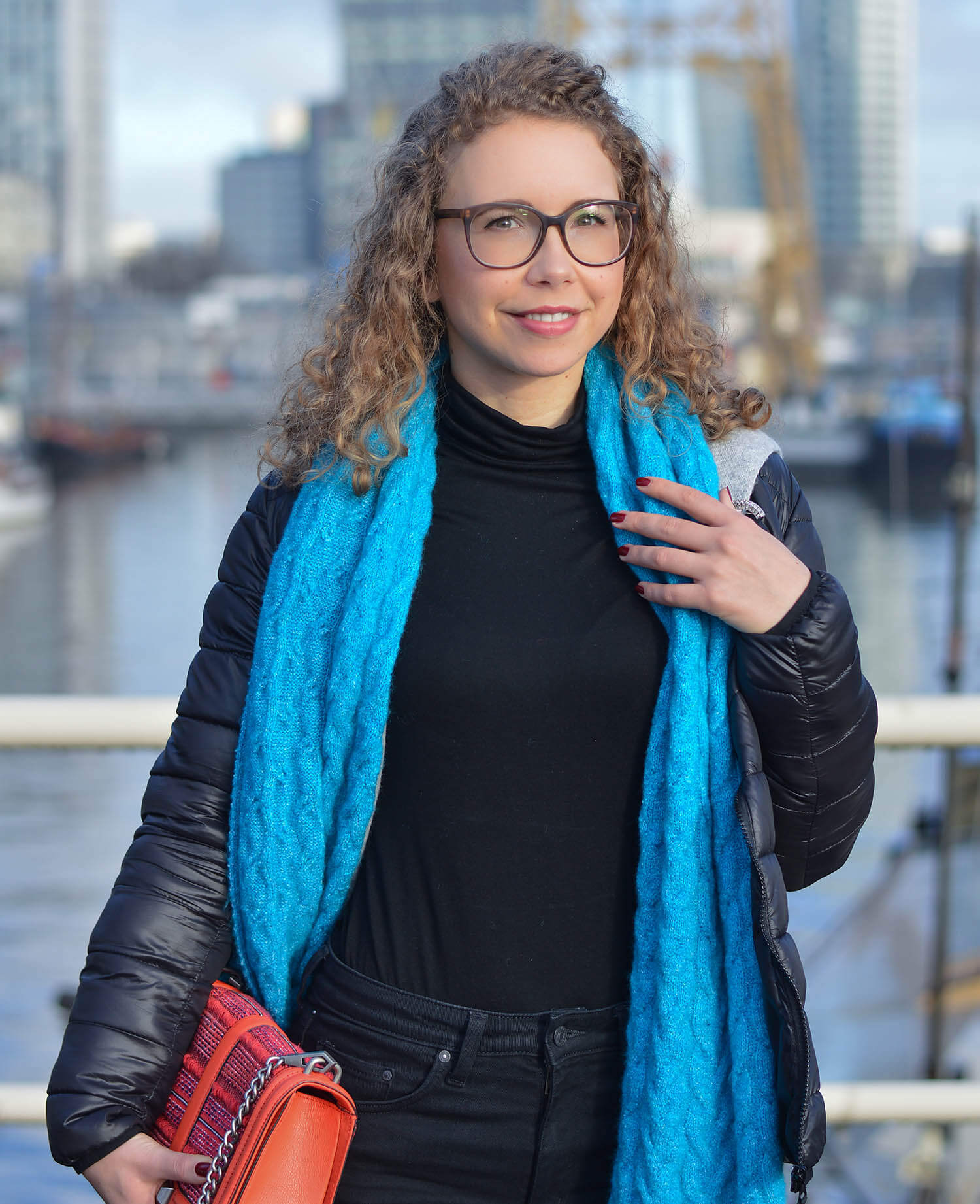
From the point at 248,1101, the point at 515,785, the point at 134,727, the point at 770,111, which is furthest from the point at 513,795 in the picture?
the point at 770,111

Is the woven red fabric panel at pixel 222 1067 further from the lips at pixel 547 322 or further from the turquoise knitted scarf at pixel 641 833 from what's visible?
the lips at pixel 547 322

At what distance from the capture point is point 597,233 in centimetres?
123

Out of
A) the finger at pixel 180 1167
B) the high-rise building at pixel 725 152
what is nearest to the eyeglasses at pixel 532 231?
the finger at pixel 180 1167

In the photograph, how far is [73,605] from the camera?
2183cm

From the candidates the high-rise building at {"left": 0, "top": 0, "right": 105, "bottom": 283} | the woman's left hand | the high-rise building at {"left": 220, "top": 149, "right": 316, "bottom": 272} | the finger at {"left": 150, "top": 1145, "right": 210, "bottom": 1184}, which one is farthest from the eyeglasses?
the high-rise building at {"left": 220, "top": 149, "right": 316, "bottom": 272}

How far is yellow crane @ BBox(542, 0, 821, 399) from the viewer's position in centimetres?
3281

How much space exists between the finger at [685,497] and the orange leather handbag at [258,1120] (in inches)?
21.4

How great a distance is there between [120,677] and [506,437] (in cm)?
1644

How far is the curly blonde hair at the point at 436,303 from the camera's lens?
123 centimetres

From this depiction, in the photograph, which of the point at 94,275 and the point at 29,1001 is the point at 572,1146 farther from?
the point at 94,275

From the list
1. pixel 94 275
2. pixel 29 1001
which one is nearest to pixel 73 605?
pixel 29 1001

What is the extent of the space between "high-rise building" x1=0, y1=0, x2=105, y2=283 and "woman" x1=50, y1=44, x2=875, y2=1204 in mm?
88740

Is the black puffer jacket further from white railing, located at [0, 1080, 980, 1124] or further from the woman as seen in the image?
white railing, located at [0, 1080, 980, 1124]

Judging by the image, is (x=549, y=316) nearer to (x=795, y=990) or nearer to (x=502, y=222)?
(x=502, y=222)
